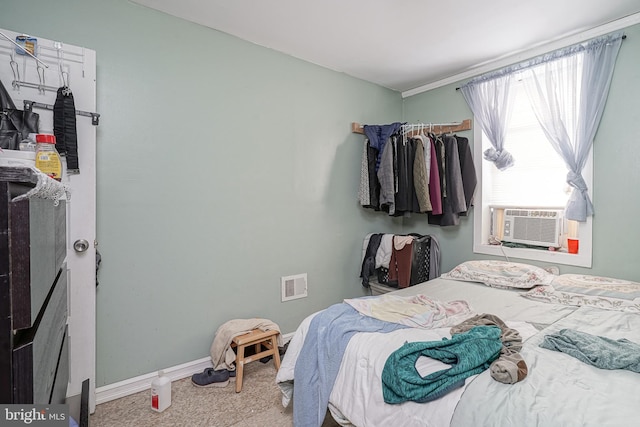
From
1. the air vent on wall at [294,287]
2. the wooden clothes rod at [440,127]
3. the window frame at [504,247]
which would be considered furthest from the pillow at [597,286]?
the air vent on wall at [294,287]

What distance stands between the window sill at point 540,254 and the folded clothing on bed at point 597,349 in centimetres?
128

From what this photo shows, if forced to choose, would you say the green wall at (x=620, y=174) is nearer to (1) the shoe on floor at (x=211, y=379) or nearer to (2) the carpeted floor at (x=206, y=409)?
(2) the carpeted floor at (x=206, y=409)

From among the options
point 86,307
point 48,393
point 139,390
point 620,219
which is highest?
point 620,219

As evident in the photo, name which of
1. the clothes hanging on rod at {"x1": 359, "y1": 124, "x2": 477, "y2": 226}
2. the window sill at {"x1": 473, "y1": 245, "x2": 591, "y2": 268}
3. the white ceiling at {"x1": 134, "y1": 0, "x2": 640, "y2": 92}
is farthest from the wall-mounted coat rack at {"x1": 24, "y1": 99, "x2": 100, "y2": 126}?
the window sill at {"x1": 473, "y1": 245, "x2": 591, "y2": 268}

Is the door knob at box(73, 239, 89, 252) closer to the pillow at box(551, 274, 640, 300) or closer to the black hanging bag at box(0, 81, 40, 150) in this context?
the black hanging bag at box(0, 81, 40, 150)

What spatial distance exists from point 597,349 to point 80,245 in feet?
8.46

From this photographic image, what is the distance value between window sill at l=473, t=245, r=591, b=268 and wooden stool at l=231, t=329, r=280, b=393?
208 centimetres

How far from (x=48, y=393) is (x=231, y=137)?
2.02 meters

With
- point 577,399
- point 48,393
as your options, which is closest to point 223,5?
point 48,393

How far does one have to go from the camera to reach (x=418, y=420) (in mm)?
1134

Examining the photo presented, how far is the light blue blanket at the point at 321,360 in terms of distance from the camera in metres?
1.52

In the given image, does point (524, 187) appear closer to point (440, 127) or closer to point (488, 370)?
point (440, 127)

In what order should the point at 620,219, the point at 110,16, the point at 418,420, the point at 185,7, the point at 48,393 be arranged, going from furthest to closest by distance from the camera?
the point at 620,219 < the point at 185,7 < the point at 110,16 < the point at 418,420 < the point at 48,393

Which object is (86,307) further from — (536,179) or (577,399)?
(536,179)
